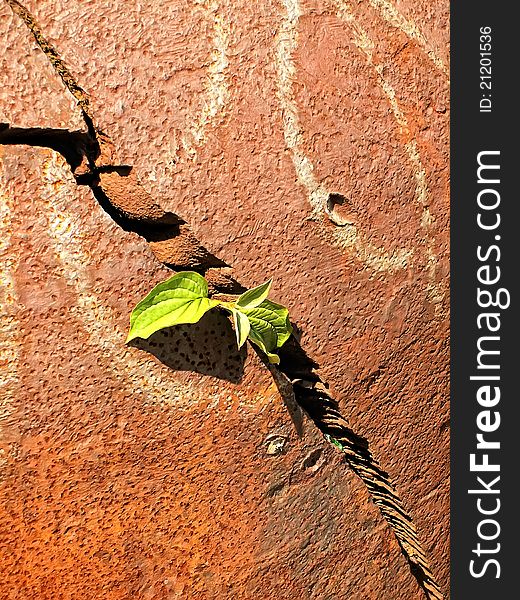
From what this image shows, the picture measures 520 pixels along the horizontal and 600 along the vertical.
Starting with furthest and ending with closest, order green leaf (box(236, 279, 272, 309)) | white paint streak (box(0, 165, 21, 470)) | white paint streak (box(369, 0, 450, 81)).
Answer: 1. white paint streak (box(369, 0, 450, 81))
2. green leaf (box(236, 279, 272, 309))
3. white paint streak (box(0, 165, 21, 470))

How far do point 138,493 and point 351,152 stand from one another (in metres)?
0.73

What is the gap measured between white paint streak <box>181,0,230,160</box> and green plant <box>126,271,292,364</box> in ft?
0.76

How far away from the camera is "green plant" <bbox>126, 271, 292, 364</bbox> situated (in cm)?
139

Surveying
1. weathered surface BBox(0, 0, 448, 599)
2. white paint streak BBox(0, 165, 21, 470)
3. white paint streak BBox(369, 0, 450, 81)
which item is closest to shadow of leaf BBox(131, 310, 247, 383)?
weathered surface BBox(0, 0, 448, 599)

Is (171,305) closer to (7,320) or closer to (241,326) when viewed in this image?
(241,326)

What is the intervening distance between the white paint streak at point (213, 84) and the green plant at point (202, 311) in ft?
0.76

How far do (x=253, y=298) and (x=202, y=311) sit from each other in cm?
9

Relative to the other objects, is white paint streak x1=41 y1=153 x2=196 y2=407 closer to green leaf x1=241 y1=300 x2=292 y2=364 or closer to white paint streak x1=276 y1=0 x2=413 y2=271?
green leaf x1=241 y1=300 x2=292 y2=364

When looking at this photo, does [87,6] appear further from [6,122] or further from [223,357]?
[223,357]

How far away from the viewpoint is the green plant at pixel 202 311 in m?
1.39

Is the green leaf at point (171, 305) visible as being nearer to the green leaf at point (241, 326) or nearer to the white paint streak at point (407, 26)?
the green leaf at point (241, 326)

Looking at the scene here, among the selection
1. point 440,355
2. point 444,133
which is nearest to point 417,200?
point 444,133

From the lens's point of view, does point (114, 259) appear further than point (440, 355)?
No

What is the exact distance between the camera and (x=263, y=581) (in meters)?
1.58
